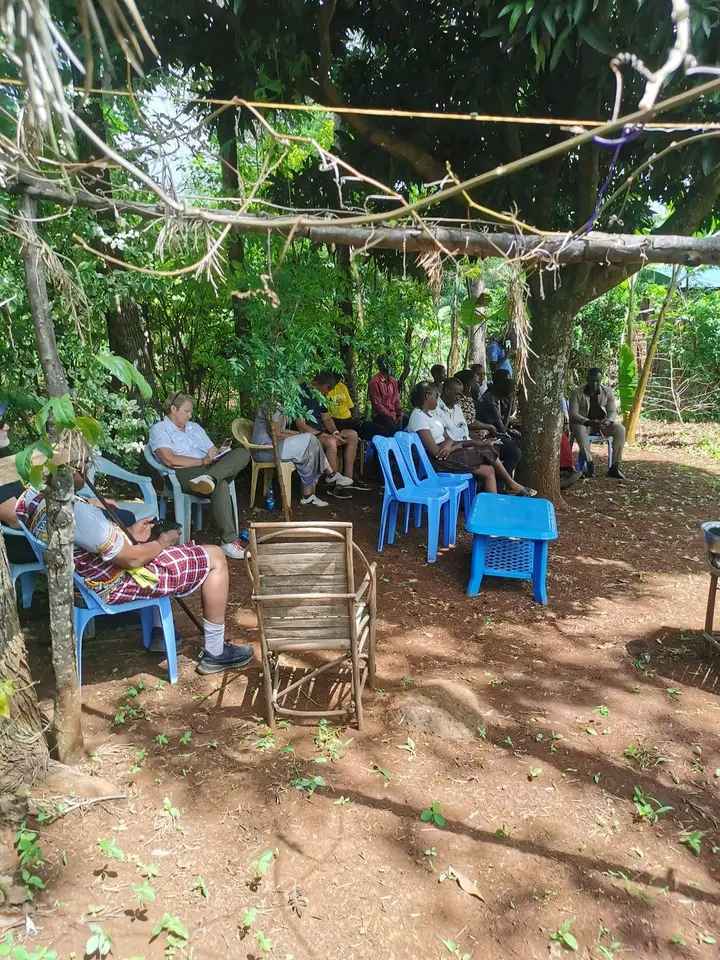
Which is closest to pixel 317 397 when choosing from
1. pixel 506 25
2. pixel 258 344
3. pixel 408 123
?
pixel 258 344

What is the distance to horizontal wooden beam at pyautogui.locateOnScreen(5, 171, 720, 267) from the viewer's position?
2.36 meters

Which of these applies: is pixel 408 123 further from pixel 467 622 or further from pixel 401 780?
pixel 401 780

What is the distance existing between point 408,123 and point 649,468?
5.76 meters

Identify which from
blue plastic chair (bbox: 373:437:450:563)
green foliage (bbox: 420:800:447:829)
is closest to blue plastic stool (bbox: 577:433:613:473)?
blue plastic chair (bbox: 373:437:450:563)

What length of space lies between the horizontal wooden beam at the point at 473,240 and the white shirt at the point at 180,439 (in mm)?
2943

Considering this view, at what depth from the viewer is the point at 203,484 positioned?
5516 millimetres

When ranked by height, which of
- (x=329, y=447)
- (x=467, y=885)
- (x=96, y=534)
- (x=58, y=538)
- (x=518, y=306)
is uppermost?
(x=518, y=306)

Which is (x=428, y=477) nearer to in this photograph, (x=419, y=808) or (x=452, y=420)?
(x=452, y=420)

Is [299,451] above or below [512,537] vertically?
above

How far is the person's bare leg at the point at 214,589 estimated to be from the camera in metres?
3.56

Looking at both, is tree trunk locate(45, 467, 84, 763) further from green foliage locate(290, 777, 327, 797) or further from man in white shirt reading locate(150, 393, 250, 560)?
man in white shirt reading locate(150, 393, 250, 560)

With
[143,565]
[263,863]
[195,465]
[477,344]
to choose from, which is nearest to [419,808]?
[263,863]

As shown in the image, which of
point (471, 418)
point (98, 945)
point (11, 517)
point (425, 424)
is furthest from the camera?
point (471, 418)

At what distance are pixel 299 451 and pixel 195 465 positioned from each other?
4.55ft
